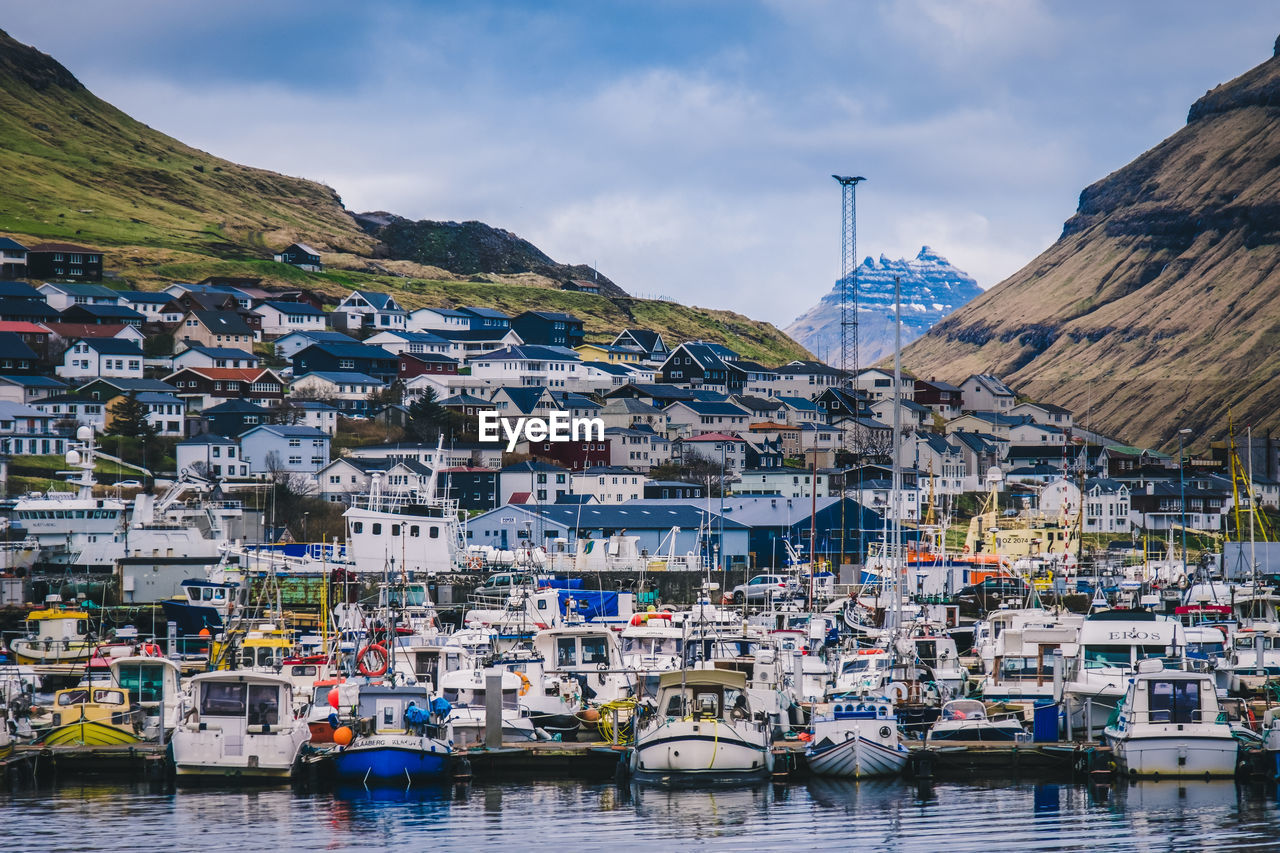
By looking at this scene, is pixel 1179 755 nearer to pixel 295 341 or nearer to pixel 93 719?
pixel 93 719

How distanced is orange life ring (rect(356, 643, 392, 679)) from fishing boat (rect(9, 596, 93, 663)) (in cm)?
1036

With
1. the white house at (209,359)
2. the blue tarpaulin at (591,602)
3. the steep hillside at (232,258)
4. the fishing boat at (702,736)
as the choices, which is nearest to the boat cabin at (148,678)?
the fishing boat at (702,736)

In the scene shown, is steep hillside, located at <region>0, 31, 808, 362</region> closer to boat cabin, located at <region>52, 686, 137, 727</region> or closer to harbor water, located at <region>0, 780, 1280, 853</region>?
boat cabin, located at <region>52, 686, 137, 727</region>

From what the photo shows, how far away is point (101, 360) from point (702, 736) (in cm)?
9499

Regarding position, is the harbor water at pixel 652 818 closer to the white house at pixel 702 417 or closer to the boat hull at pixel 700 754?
the boat hull at pixel 700 754

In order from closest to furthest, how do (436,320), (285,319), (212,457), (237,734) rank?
(237,734)
(212,457)
(285,319)
(436,320)

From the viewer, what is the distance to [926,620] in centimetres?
5078

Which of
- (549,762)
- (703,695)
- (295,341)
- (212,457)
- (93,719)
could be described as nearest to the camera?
(703,695)

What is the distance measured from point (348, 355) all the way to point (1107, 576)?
6934 cm

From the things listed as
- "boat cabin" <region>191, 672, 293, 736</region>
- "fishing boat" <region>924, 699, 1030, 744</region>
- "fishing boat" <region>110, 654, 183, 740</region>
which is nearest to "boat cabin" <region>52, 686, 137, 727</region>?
"fishing boat" <region>110, 654, 183, 740</region>

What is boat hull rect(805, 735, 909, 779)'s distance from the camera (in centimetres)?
3170

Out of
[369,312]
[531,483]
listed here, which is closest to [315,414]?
[531,483]

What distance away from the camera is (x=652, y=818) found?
2919 cm

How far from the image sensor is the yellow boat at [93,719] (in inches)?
1314
